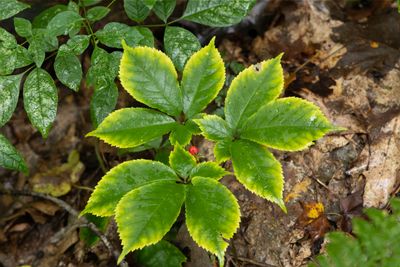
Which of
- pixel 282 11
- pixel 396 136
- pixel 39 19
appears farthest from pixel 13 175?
pixel 396 136

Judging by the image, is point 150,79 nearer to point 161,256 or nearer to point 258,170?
point 258,170

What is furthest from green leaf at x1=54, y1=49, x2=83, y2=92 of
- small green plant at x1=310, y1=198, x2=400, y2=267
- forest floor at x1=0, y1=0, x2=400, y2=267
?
small green plant at x1=310, y1=198, x2=400, y2=267

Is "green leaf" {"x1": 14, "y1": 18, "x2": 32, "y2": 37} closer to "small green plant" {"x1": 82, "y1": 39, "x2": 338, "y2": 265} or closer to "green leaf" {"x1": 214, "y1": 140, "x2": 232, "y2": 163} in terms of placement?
"small green plant" {"x1": 82, "y1": 39, "x2": 338, "y2": 265}

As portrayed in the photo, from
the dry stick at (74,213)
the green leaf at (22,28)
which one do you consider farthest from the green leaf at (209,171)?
the green leaf at (22,28)

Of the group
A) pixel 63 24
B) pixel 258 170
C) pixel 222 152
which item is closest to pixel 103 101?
pixel 63 24

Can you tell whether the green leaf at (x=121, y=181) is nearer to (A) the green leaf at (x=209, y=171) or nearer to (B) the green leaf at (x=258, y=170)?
(A) the green leaf at (x=209, y=171)

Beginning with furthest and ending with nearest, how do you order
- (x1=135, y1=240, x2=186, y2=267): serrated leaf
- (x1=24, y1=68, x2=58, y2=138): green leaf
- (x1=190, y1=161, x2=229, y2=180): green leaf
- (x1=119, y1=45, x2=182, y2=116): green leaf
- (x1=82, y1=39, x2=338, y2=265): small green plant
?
1. (x1=135, y1=240, x2=186, y2=267): serrated leaf
2. (x1=24, y1=68, x2=58, y2=138): green leaf
3. (x1=119, y1=45, x2=182, y2=116): green leaf
4. (x1=190, y1=161, x2=229, y2=180): green leaf
5. (x1=82, y1=39, x2=338, y2=265): small green plant

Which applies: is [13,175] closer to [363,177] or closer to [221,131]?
[221,131]
